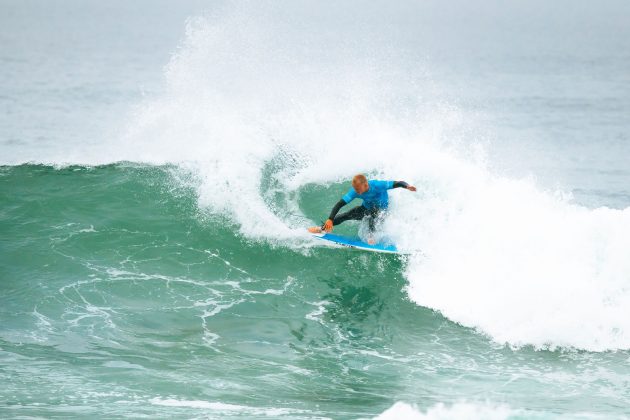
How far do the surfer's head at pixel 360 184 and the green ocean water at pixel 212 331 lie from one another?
1450mm

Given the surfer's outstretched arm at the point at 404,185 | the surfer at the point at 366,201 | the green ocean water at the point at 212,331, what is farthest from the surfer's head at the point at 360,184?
the green ocean water at the point at 212,331

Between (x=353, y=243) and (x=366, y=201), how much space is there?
2.66ft

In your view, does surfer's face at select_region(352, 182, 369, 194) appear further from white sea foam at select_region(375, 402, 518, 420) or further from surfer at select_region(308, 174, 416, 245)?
white sea foam at select_region(375, 402, 518, 420)

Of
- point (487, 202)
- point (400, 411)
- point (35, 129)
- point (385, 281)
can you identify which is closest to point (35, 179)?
point (385, 281)

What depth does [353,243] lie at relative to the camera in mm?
13391

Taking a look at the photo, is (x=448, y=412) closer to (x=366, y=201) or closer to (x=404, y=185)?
(x=404, y=185)

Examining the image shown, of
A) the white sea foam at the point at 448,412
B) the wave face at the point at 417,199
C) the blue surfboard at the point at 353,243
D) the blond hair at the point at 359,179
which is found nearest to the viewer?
the white sea foam at the point at 448,412

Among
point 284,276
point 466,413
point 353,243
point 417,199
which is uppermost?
point 417,199

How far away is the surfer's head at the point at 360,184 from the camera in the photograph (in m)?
12.4

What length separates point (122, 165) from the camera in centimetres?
1759

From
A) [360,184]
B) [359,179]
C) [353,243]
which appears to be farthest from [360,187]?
[353,243]

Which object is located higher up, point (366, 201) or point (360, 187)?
point (360, 187)

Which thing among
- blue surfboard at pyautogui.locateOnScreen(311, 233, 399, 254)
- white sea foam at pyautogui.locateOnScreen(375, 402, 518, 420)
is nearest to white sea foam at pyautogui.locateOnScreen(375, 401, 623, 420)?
white sea foam at pyautogui.locateOnScreen(375, 402, 518, 420)

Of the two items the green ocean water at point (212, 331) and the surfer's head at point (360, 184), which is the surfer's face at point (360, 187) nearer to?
the surfer's head at point (360, 184)
